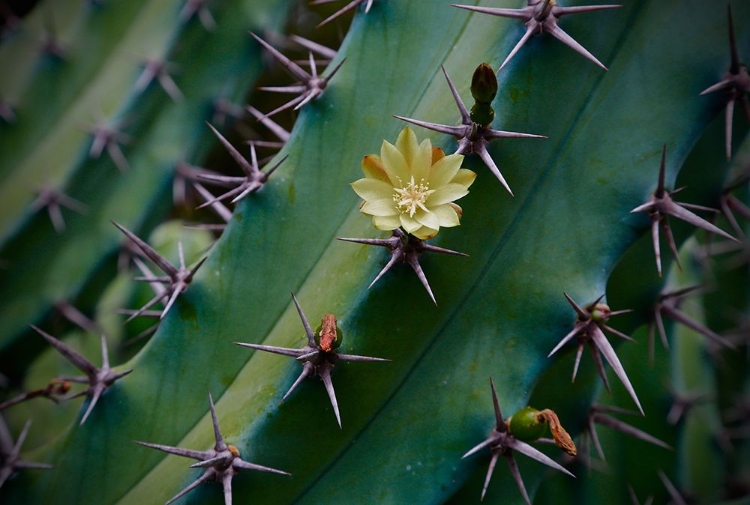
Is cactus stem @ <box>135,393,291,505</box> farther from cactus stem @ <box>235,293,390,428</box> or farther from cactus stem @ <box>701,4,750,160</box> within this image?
cactus stem @ <box>701,4,750,160</box>

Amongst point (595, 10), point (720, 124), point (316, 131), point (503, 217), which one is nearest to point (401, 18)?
point (316, 131)

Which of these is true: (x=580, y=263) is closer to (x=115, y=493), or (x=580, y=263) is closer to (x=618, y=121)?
(x=618, y=121)

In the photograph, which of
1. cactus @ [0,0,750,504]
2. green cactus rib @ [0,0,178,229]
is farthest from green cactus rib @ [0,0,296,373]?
cactus @ [0,0,750,504]

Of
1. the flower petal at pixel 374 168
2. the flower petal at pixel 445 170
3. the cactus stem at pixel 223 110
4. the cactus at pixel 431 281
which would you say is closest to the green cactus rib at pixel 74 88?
the cactus stem at pixel 223 110

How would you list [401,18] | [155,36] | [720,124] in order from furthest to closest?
1. [155,36]
2. [720,124]
3. [401,18]

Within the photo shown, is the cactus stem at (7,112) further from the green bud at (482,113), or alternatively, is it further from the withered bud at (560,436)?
the withered bud at (560,436)
